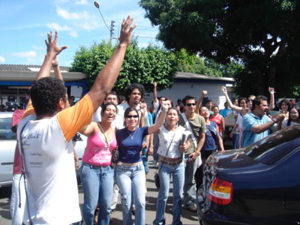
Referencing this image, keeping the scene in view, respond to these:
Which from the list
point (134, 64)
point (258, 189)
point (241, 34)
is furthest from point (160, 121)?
point (241, 34)

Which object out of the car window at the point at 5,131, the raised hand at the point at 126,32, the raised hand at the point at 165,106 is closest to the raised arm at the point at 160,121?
the raised hand at the point at 165,106

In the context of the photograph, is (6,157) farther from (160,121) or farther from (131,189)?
(160,121)

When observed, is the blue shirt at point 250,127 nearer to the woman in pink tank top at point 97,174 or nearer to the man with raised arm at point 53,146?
the woman in pink tank top at point 97,174

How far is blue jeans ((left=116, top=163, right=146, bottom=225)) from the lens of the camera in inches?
143

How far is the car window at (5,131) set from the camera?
18.0ft

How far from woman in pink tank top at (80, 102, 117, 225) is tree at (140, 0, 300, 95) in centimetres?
1284

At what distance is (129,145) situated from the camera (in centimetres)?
375

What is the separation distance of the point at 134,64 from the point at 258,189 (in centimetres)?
1415

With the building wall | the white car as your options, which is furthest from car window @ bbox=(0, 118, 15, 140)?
the building wall

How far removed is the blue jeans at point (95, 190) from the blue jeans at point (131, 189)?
162mm

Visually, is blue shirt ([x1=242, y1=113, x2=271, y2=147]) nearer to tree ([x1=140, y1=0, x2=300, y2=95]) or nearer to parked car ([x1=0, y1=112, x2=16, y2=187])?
parked car ([x1=0, y1=112, x2=16, y2=187])

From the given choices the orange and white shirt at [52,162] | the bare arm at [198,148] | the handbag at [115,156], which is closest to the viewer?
the orange and white shirt at [52,162]

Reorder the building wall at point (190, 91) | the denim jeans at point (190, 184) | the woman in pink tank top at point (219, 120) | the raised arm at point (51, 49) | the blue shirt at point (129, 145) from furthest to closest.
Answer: the building wall at point (190, 91) < the woman in pink tank top at point (219, 120) < the denim jeans at point (190, 184) < the blue shirt at point (129, 145) < the raised arm at point (51, 49)

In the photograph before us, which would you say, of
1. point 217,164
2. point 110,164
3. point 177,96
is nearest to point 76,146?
point 110,164
